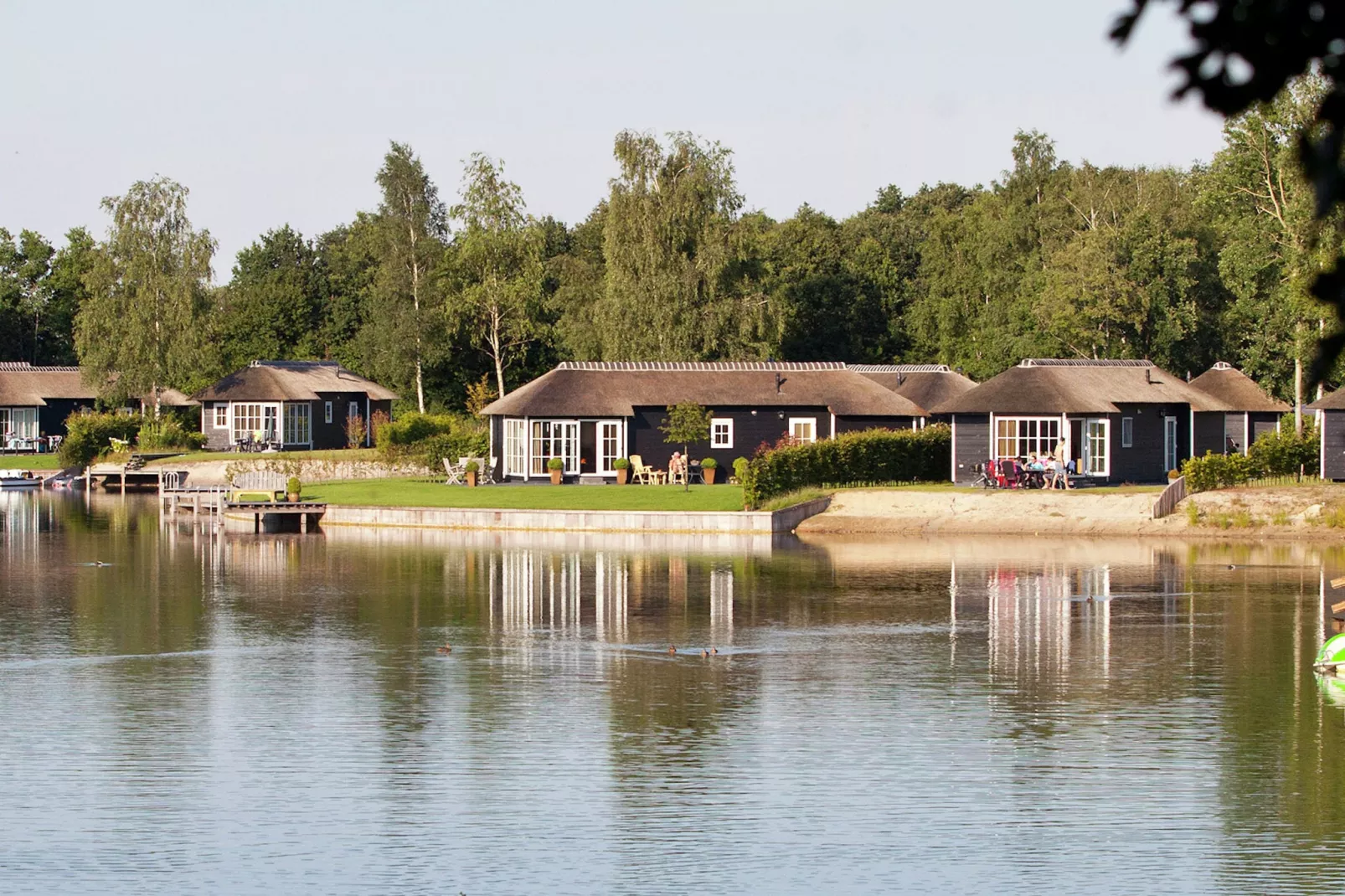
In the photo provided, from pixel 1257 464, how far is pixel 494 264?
121 feet

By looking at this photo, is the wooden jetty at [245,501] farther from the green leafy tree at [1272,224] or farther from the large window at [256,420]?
the green leafy tree at [1272,224]

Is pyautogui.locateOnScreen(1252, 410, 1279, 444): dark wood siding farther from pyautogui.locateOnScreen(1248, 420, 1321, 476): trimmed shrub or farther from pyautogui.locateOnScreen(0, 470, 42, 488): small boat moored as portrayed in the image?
pyautogui.locateOnScreen(0, 470, 42, 488): small boat moored

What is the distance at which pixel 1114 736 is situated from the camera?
808 inches

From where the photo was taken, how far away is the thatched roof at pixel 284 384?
71.5 m

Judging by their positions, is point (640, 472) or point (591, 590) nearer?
point (591, 590)

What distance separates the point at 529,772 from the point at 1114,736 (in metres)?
6.83

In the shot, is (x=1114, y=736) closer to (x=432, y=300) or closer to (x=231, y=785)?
(x=231, y=785)

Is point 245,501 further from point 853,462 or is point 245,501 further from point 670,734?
point 670,734

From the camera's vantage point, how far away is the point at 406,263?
75.6 m

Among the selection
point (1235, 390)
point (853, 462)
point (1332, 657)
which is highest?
point (1235, 390)

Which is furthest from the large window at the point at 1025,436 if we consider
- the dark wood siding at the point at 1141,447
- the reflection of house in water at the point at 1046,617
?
the reflection of house in water at the point at 1046,617

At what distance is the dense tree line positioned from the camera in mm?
63312

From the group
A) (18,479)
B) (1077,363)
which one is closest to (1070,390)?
A: (1077,363)

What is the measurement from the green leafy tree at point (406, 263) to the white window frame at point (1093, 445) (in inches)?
1272
